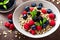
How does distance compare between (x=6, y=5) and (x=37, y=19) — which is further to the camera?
(x=6, y=5)

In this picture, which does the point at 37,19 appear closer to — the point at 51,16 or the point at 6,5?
the point at 51,16

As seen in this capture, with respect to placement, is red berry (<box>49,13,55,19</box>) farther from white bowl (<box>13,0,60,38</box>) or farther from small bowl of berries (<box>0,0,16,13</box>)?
small bowl of berries (<box>0,0,16,13</box>)

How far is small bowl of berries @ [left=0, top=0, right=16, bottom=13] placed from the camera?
0.96 meters

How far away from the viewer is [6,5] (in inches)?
37.9

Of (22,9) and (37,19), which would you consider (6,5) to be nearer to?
(22,9)

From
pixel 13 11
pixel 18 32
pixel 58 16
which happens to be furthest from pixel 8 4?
pixel 58 16

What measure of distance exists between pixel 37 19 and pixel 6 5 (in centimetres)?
21

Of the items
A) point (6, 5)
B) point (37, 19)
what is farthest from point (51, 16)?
point (6, 5)

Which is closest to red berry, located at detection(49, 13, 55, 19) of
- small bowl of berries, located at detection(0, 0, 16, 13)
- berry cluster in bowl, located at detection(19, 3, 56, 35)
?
berry cluster in bowl, located at detection(19, 3, 56, 35)

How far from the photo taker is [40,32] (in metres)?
0.86

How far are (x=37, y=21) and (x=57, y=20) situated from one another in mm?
108

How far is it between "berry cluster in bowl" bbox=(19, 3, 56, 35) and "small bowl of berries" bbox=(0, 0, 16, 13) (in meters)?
0.08

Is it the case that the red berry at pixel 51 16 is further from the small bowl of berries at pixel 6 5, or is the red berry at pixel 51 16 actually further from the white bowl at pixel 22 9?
the small bowl of berries at pixel 6 5

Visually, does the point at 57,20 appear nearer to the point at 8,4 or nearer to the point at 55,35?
the point at 55,35
